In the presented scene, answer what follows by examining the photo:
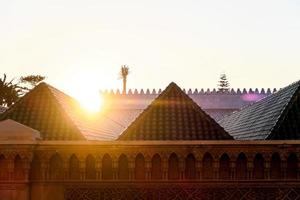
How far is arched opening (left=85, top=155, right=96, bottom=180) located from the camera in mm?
10367

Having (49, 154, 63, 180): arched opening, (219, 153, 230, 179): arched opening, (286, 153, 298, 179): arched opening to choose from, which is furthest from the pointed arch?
(49, 154, 63, 180): arched opening

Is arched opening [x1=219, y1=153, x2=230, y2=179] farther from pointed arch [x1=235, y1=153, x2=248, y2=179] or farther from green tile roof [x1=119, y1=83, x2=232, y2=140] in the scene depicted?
green tile roof [x1=119, y1=83, x2=232, y2=140]

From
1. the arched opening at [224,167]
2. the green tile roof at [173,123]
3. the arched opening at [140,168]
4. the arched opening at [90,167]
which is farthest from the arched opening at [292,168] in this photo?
the arched opening at [90,167]

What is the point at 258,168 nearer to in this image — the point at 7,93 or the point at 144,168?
the point at 144,168

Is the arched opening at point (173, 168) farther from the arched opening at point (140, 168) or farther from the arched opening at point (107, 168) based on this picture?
the arched opening at point (107, 168)

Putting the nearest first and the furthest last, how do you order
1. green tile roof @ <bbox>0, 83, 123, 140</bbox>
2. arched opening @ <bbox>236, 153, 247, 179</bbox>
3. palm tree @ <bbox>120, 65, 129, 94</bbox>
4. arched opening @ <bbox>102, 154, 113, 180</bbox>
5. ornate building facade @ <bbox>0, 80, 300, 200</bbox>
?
ornate building facade @ <bbox>0, 80, 300, 200</bbox> → arched opening @ <bbox>236, 153, 247, 179</bbox> → arched opening @ <bbox>102, 154, 113, 180</bbox> → green tile roof @ <bbox>0, 83, 123, 140</bbox> → palm tree @ <bbox>120, 65, 129, 94</bbox>

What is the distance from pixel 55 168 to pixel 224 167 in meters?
3.91

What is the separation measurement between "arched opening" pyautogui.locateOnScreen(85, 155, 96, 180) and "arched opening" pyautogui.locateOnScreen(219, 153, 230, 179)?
2932 millimetres

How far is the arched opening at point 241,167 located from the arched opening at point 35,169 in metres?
4.56

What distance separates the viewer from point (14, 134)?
10.2m

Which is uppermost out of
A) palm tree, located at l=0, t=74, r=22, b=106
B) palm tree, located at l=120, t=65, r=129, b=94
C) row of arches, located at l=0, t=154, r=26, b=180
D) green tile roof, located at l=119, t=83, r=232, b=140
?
palm tree, located at l=120, t=65, r=129, b=94

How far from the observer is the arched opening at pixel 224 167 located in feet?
33.7

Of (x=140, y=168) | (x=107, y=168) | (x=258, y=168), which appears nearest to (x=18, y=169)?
(x=107, y=168)

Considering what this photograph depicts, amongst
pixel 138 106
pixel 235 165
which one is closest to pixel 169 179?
pixel 235 165
